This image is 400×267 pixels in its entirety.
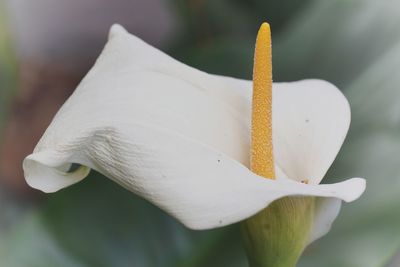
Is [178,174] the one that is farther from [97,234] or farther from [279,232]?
[97,234]

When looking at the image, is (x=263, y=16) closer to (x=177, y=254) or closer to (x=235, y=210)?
(x=177, y=254)

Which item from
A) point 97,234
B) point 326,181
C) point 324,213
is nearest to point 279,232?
point 324,213

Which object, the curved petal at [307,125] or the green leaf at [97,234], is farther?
the green leaf at [97,234]

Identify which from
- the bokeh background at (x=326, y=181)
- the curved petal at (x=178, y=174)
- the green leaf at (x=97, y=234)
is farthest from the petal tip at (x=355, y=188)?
the green leaf at (x=97, y=234)

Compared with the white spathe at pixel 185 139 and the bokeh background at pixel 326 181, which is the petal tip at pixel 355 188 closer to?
the white spathe at pixel 185 139

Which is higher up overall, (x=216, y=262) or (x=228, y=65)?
(x=228, y=65)

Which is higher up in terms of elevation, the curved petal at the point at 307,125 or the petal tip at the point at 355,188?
the curved petal at the point at 307,125

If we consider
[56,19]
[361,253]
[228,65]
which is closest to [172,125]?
[361,253]

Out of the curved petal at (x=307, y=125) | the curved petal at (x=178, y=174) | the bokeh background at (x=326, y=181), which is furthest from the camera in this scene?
the bokeh background at (x=326, y=181)
